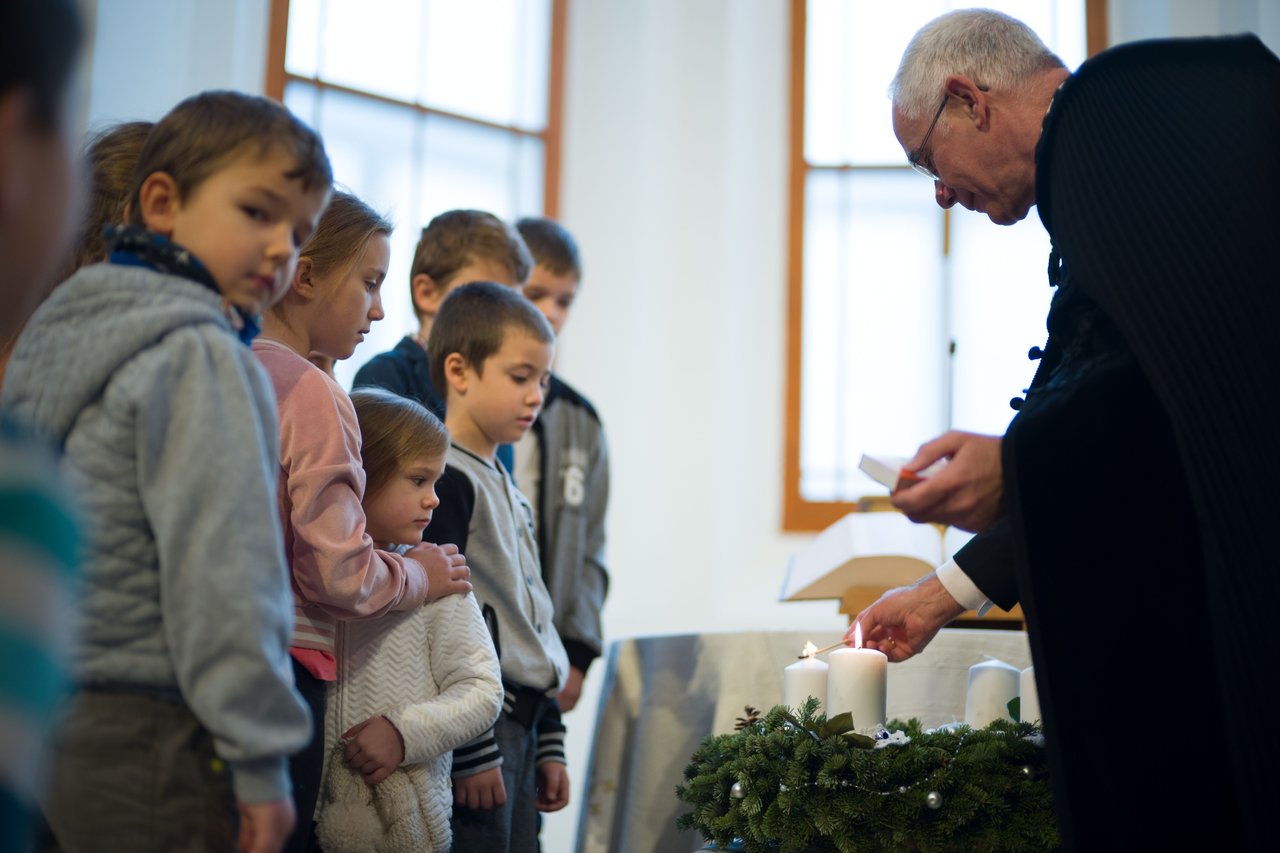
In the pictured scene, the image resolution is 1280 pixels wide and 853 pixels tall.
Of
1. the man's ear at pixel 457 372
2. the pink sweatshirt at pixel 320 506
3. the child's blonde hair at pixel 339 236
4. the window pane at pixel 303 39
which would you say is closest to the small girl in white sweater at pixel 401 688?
the pink sweatshirt at pixel 320 506

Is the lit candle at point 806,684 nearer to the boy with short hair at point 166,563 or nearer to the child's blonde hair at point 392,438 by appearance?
the child's blonde hair at point 392,438

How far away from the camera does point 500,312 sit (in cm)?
272

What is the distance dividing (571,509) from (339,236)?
1289 millimetres

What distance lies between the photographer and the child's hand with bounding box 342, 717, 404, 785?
207 centimetres

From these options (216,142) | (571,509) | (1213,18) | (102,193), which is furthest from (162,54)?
(1213,18)

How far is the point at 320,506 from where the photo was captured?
195cm

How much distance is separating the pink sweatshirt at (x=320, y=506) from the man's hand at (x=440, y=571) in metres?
0.15

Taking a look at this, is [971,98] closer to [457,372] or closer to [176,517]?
[457,372]

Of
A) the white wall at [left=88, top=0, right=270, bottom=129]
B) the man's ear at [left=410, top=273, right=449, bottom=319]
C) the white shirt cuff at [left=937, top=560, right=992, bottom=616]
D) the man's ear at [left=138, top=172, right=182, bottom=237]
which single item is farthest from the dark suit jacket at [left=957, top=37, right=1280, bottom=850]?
the white wall at [left=88, top=0, right=270, bottom=129]

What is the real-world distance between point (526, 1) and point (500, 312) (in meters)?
3.26

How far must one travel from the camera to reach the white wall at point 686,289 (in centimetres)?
535

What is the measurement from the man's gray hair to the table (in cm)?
119

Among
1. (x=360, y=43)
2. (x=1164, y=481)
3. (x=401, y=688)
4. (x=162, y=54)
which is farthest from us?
(x=360, y=43)

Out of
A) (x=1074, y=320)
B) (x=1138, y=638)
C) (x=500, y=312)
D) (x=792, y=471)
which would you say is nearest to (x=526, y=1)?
(x=792, y=471)
